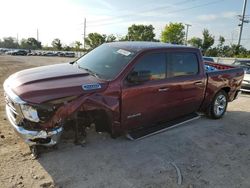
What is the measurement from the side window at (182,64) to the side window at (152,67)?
0.18 metres

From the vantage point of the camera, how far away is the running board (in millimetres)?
4977

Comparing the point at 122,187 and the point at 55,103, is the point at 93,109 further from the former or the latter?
the point at 122,187

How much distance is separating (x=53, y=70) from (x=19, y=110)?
1.21 m

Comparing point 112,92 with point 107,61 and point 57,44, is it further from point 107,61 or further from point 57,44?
point 57,44

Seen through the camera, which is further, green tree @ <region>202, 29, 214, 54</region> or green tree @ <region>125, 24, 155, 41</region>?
green tree @ <region>125, 24, 155, 41</region>

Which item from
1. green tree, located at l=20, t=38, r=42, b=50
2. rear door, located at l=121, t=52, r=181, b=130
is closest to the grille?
rear door, located at l=121, t=52, r=181, b=130

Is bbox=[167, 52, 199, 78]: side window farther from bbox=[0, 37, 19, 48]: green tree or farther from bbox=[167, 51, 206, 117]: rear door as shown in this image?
bbox=[0, 37, 19, 48]: green tree

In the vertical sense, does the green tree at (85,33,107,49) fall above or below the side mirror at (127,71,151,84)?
above

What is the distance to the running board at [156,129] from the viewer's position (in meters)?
4.98

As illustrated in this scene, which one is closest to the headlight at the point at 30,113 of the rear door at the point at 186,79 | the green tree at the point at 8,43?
the rear door at the point at 186,79

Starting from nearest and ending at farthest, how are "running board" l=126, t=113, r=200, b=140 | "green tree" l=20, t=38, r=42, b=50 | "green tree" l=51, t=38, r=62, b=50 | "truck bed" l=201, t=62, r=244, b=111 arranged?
"running board" l=126, t=113, r=200, b=140 → "truck bed" l=201, t=62, r=244, b=111 → "green tree" l=51, t=38, r=62, b=50 → "green tree" l=20, t=38, r=42, b=50

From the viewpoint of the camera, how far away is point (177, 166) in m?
4.14

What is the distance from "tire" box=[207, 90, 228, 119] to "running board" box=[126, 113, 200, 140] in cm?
71

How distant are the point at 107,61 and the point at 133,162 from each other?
1.91 meters
